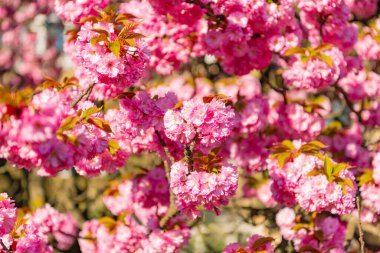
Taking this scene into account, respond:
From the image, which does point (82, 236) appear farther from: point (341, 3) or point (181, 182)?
→ point (341, 3)

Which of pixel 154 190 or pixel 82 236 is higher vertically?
pixel 154 190

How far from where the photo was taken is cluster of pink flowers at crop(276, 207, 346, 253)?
12.2ft

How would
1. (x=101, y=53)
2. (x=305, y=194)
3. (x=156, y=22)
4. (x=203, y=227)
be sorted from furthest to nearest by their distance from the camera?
1. (x=203, y=227)
2. (x=156, y=22)
3. (x=305, y=194)
4. (x=101, y=53)

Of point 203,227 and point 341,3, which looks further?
point 203,227

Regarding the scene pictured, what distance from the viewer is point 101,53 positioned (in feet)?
8.29

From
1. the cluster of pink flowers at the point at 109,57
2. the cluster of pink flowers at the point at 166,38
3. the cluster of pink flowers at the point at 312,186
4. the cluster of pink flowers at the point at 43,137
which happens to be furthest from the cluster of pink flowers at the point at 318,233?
the cluster of pink flowers at the point at 43,137

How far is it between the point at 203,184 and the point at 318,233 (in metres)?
1.42

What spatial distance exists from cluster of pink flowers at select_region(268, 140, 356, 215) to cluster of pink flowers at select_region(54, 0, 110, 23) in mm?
1396

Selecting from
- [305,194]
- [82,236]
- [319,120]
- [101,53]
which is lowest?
[82,236]

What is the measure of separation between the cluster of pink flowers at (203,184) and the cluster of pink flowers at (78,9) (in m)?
1.32

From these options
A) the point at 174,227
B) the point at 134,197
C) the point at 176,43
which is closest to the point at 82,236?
the point at 134,197

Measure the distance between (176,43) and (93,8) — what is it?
0.64 meters

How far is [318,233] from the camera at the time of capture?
3.72 meters

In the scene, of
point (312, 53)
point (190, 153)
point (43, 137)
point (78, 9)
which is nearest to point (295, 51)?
point (312, 53)
